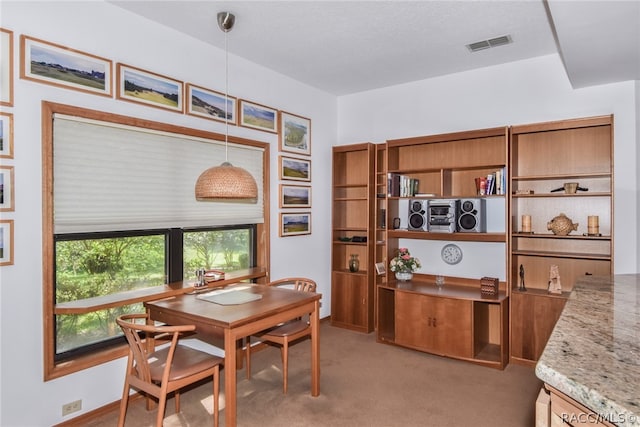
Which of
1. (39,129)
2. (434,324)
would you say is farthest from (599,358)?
(39,129)

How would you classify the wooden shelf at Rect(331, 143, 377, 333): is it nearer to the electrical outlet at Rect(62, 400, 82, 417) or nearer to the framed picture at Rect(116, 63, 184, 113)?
the framed picture at Rect(116, 63, 184, 113)

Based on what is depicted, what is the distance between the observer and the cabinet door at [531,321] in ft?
11.5

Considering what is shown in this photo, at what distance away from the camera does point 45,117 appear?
2.46 metres

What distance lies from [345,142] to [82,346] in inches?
146

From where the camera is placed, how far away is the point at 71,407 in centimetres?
257

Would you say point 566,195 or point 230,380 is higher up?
point 566,195

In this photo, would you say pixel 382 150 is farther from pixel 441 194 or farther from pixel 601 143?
pixel 601 143

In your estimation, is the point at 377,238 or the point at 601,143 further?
the point at 377,238

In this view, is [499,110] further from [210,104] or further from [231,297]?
[231,297]

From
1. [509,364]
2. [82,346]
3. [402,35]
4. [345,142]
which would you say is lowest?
[509,364]

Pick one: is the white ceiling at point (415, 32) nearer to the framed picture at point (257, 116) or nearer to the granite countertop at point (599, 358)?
the framed picture at point (257, 116)

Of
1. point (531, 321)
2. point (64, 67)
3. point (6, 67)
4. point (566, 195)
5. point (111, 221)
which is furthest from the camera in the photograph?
point (531, 321)

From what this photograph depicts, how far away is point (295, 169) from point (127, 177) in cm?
197

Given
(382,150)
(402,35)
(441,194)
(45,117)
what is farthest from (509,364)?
(45,117)
